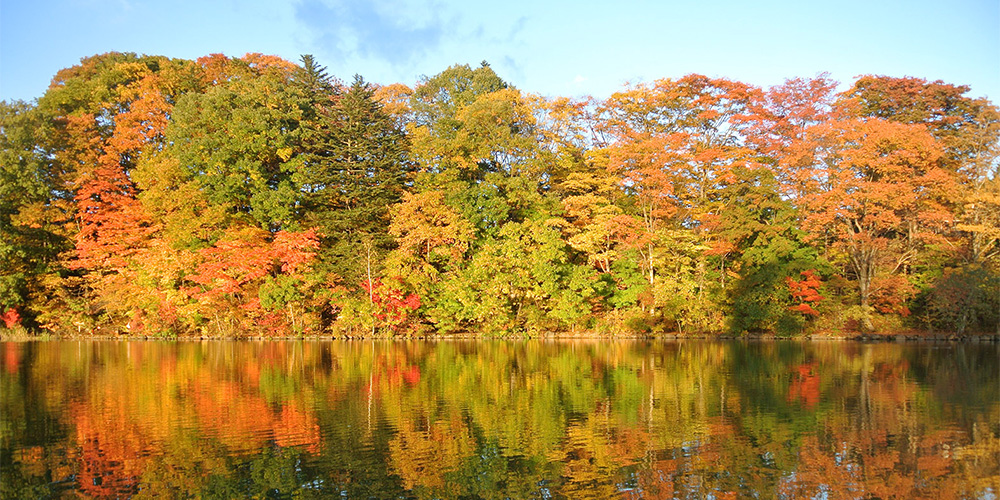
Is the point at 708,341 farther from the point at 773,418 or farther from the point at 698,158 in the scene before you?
the point at 773,418

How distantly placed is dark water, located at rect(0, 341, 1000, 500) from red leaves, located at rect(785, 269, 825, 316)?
8.70 m

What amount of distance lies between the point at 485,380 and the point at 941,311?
19777mm


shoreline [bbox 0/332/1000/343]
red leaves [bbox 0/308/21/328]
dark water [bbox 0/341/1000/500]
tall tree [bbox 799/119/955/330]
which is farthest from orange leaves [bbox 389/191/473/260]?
red leaves [bbox 0/308/21/328]

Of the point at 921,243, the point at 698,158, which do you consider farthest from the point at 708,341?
the point at 921,243

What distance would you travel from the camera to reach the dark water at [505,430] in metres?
7.42

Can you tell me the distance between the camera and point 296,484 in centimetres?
739

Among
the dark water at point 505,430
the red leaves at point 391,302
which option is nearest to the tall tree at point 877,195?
the dark water at point 505,430

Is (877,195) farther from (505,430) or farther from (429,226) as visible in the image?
(505,430)

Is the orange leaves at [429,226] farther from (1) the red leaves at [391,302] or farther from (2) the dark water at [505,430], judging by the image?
(2) the dark water at [505,430]

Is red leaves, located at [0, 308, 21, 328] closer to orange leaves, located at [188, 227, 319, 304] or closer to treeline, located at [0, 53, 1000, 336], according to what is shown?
treeline, located at [0, 53, 1000, 336]

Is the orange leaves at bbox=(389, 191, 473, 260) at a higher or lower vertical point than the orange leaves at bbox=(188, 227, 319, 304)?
higher

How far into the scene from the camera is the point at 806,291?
2708 centimetres

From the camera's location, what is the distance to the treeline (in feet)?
91.1

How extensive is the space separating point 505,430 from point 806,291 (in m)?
20.7
